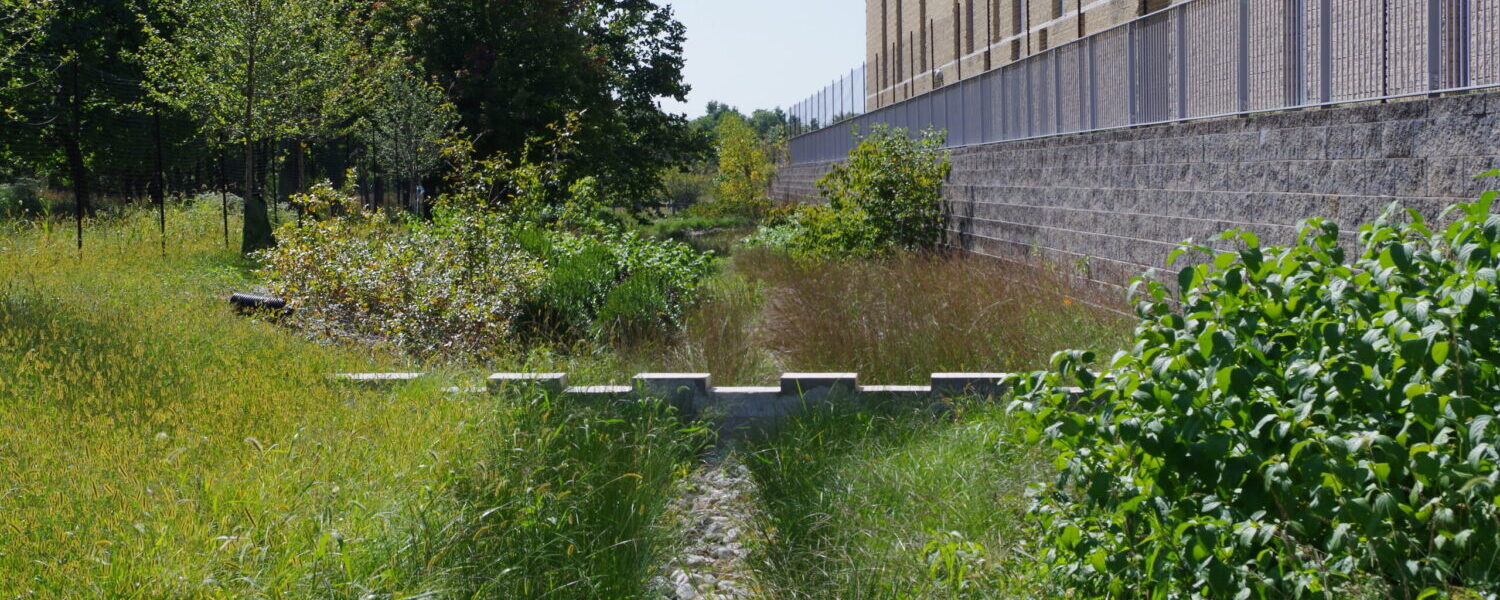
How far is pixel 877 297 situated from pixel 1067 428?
21.1 ft

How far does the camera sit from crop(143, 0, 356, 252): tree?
18609 mm

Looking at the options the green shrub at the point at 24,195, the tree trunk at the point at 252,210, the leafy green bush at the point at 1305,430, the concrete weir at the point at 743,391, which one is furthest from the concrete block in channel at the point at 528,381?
the green shrub at the point at 24,195

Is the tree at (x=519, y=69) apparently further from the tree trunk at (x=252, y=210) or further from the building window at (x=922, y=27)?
the building window at (x=922, y=27)

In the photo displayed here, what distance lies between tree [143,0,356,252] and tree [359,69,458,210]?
3.07 m

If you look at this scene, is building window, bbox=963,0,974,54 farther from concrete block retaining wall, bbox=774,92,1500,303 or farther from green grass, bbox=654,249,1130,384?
green grass, bbox=654,249,1130,384

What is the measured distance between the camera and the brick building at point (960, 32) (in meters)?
21.9

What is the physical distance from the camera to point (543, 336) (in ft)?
33.8

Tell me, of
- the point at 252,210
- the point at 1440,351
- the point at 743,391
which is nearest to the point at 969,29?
the point at 252,210

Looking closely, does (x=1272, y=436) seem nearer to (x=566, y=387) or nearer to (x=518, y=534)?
(x=518, y=534)

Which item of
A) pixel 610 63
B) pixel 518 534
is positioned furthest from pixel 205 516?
pixel 610 63

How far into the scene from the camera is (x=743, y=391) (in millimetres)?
7395

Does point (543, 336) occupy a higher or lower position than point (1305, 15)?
lower

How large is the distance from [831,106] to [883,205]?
23678 millimetres

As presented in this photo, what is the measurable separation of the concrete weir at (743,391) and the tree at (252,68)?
11.9 meters
